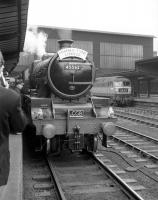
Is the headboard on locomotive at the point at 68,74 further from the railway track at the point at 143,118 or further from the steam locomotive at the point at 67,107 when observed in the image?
the railway track at the point at 143,118

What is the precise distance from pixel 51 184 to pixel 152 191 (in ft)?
5.65

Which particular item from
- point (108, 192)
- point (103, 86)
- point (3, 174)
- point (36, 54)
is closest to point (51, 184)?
point (108, 192)

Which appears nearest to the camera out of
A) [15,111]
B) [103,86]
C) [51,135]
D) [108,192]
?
[15,111]

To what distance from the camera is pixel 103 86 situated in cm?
2911

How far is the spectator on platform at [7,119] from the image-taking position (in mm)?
2479

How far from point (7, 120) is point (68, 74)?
15.3 ft

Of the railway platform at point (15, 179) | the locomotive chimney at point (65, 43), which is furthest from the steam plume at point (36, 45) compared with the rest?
the railway platform at point (15, 179)

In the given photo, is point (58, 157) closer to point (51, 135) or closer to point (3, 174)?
point (51, 135)

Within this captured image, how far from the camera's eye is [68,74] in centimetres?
716

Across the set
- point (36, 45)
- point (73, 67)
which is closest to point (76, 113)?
point (73, 67)

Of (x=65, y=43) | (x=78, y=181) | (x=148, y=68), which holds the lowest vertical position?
(x=78, y=181)

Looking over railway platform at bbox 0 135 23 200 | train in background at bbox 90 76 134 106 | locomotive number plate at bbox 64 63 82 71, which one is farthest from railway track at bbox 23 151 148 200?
train in background at bbox 90 76 134 106

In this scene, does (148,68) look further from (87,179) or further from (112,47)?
(112,47)

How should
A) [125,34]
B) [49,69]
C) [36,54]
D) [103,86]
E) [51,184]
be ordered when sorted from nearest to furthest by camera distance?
[51,184] < [49,69] < [36,54] < [103,86] < [125,34]
